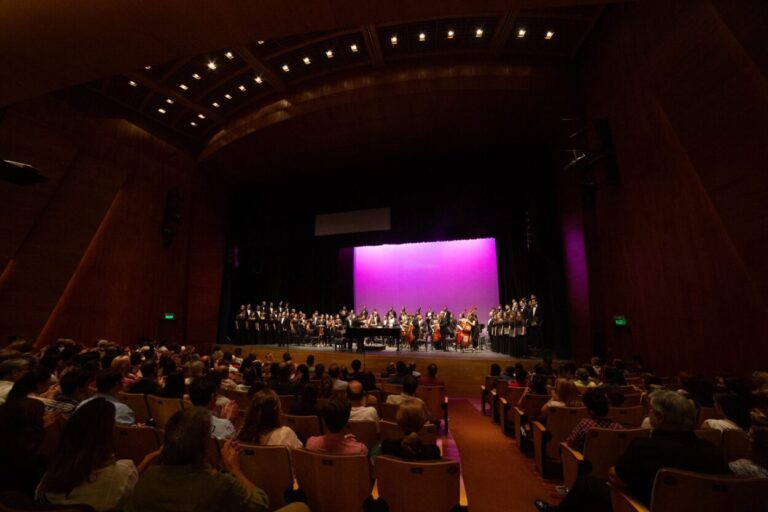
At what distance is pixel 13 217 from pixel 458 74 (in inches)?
411

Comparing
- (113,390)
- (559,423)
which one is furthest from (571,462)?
(113,390)

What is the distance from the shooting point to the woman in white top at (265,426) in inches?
95.3

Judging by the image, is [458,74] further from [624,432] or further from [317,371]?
[624,432]

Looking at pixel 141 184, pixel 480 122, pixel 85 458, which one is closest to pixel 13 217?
pixel 141 184

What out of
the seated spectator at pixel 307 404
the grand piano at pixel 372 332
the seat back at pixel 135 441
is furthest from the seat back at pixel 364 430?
→ the grand piano at pixel 372 332

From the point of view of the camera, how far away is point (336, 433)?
2.31 m

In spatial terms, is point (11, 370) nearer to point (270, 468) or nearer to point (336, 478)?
point (270, 468)

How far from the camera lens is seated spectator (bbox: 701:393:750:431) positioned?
2756 mm

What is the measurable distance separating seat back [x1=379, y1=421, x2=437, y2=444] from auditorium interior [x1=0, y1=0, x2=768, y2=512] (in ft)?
1.89

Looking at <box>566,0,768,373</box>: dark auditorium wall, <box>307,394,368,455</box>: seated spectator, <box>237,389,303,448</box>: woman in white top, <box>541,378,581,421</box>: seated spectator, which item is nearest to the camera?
<box>307,394,368,455</box>: seated spectator

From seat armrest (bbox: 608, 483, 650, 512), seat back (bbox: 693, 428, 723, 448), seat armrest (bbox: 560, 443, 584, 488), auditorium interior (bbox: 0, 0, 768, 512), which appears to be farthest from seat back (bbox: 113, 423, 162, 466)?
seat back (bbox: 693, 428, 723, 448)

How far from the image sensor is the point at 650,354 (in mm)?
6770

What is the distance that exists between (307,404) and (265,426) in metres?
0.80

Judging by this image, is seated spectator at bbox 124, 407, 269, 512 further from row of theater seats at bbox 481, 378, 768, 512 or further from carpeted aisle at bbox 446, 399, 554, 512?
carpeted aisle at bbox 446, 399, 554, 512
